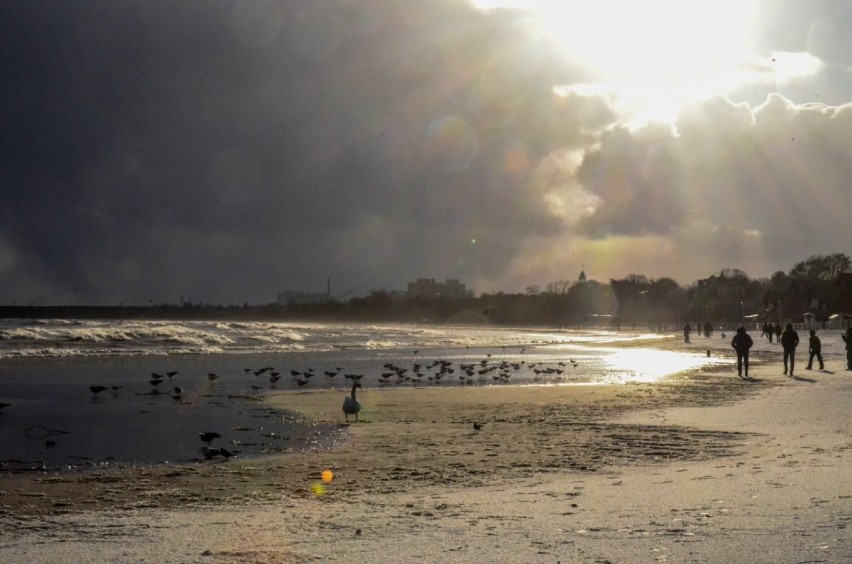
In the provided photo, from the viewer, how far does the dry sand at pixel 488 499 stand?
8.08m

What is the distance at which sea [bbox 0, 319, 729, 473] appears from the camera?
1594 centimetres

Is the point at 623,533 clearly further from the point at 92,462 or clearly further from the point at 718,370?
the point at 718,370

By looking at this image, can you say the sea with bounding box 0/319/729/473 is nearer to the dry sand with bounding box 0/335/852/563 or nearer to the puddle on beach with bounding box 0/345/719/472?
the puddle on beach with bounding box 0/345/719/472

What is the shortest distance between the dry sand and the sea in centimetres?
166

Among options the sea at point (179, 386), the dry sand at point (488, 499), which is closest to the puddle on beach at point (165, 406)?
the sea at point (179, 386)

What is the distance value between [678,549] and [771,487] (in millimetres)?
3181

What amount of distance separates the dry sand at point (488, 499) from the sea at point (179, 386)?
166 cm

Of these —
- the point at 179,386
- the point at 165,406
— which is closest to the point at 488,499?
the point at 165,406

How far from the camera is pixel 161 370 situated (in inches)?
1622

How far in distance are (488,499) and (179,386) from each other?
22.2m

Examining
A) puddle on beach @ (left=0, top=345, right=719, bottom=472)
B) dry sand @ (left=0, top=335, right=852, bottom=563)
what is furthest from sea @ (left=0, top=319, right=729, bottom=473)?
dry sand @ (left=0, top=335, right=852, bottom=563)

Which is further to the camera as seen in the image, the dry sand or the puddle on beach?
the puddle on beach

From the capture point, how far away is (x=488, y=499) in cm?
1059

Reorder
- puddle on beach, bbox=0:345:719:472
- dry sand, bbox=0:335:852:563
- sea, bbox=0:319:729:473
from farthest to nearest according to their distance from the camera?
sea, bbox=0:319:729:473 < puddle on beach, bbox=0:345:719:472 < dry sand, bbox=0:335:852:563
